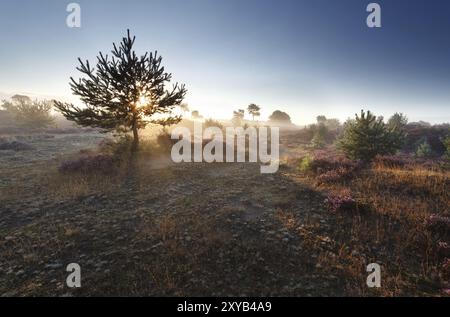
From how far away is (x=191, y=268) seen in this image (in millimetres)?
5492

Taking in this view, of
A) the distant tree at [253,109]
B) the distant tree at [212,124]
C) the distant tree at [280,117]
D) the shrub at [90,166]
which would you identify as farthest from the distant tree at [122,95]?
the distant tree at [280,117]

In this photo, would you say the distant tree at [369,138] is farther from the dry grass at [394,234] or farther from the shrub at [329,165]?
the dry grass at [394,234]

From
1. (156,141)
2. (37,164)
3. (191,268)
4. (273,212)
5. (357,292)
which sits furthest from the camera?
(156,141)

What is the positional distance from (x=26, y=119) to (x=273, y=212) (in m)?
52.2

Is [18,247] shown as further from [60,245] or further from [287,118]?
[287,118]

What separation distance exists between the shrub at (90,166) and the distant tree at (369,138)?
15.8 metres

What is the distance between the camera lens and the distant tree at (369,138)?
16188 mm

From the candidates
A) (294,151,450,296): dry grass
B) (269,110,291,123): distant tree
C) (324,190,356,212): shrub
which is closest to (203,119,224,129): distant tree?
(294,151,450,296): dry grass

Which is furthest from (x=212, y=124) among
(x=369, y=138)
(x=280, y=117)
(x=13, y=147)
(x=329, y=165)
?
(x=280, y=117)

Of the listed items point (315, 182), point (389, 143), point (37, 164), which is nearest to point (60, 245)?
point (315, 182)

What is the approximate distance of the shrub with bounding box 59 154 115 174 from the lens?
13.9 metres

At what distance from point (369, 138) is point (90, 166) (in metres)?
18.0

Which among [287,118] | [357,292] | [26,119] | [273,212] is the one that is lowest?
[357,292]

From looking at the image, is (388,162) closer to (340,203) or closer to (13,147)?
(340,203)
